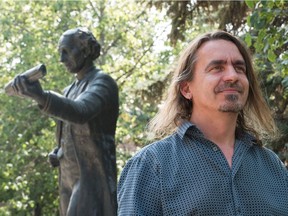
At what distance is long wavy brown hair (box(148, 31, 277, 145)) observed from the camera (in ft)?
8.93

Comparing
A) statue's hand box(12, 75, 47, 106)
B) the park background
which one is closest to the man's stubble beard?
statue's hand box(12, 75, 47, 106)

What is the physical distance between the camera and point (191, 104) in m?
2.79

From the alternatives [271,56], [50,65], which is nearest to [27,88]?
[271,56]

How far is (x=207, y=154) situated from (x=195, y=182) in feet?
0.44

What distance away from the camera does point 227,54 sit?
264 centimetres

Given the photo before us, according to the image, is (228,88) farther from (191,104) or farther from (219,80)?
(191,104)

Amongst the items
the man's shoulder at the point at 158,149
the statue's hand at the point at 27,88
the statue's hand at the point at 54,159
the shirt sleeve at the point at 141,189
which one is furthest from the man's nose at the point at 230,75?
the statue's hand at the point at 54,159

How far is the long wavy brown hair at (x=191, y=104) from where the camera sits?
8.93 ft

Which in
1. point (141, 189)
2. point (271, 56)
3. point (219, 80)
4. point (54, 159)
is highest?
point (219, 80)

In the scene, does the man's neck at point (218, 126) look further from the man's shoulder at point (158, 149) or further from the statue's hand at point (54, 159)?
the statue's hand at point (54, 159)

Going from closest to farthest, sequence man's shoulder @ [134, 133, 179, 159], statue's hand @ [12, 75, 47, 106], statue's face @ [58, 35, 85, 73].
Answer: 1. man's shoulder @ [134, 133, 179, 159]
2. statue's hand @ [12, 75, 47, 106]
3. statue's face @ [58, 35, 85, 73]

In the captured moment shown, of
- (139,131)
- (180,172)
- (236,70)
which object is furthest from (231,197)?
(139,131)

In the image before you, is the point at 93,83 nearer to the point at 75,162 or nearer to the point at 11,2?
the point at 75,162

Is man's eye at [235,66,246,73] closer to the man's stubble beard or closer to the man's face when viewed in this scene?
the man's face
